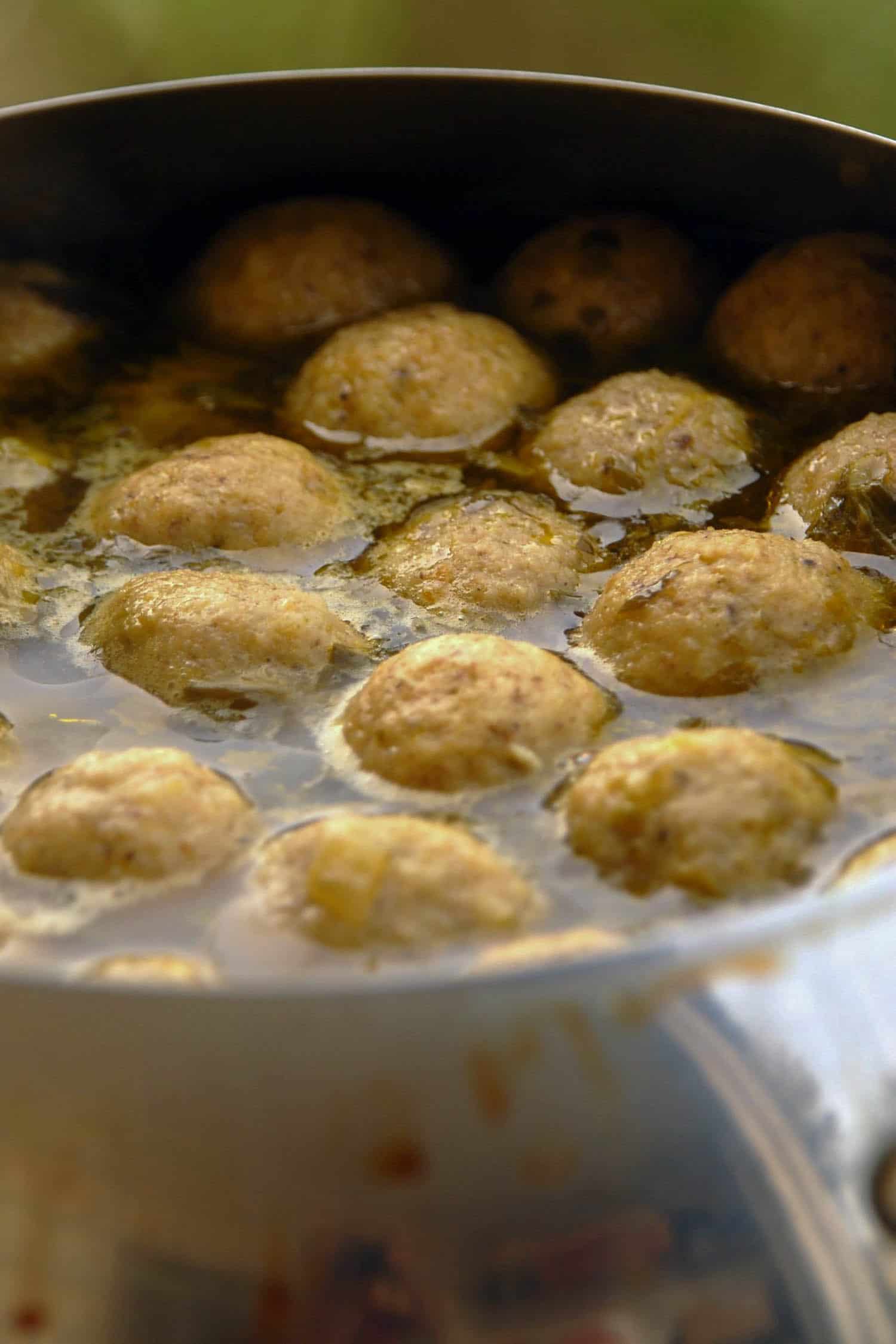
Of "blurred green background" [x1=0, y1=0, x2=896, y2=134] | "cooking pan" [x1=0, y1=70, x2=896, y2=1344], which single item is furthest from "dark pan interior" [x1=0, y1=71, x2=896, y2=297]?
"cooking pan" [x1=0, y1=70, x2=896, y2=1344]

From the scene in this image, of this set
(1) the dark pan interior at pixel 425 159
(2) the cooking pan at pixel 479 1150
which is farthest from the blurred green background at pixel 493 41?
(2) the cooking pan at pixel 479 1150

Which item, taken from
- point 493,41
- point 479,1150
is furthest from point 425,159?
point 479,1150

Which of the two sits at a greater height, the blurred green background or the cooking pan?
the blurred green background

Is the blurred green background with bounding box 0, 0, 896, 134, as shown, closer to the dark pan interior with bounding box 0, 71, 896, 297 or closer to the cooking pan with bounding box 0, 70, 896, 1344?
the dark pan interior with bounding box 0, 71, 896, 297

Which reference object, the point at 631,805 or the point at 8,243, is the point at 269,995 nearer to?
the point at 631,805

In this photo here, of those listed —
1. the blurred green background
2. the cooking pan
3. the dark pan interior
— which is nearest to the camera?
the cooking pan

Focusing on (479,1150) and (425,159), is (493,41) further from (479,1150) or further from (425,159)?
(479,1150)

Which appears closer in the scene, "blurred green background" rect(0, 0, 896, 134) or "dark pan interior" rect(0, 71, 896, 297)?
"dark pan interior" rect(0, 71, 896, 297)
